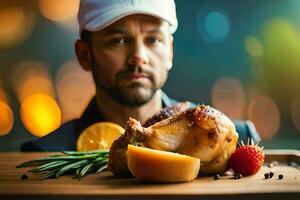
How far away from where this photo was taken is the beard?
1767 mm

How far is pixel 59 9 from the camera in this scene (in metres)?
2.02

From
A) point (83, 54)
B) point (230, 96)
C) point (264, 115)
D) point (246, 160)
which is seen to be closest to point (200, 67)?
point (230, 96)

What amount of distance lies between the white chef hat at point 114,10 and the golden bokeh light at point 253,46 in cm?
36

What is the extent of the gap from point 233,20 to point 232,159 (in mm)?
1032

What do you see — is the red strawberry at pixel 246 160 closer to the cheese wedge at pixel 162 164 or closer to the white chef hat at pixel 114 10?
the cheese wedge at pixel 162 164

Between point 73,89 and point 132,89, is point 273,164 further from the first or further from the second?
point 73,89

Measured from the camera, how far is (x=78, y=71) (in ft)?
6.40

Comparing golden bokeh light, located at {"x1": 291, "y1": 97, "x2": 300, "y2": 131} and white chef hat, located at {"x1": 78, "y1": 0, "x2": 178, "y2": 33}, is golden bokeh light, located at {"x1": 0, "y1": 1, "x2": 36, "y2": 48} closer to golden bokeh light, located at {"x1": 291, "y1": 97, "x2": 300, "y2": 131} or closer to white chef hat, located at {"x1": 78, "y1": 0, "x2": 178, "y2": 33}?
white chef hat, located at {"x1": 78, "y1": 0, "x2": 178, "y2": 33}

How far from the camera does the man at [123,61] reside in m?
1.71

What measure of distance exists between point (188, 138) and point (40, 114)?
3.79 ft

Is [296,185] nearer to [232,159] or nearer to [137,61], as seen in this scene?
[232,159]

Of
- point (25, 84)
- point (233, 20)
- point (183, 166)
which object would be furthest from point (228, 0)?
point (183, 166)

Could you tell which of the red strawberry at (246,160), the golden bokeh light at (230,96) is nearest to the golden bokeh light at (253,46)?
the golden bokeh light at (230,96)

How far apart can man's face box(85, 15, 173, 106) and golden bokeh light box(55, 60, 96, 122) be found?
0.12m
